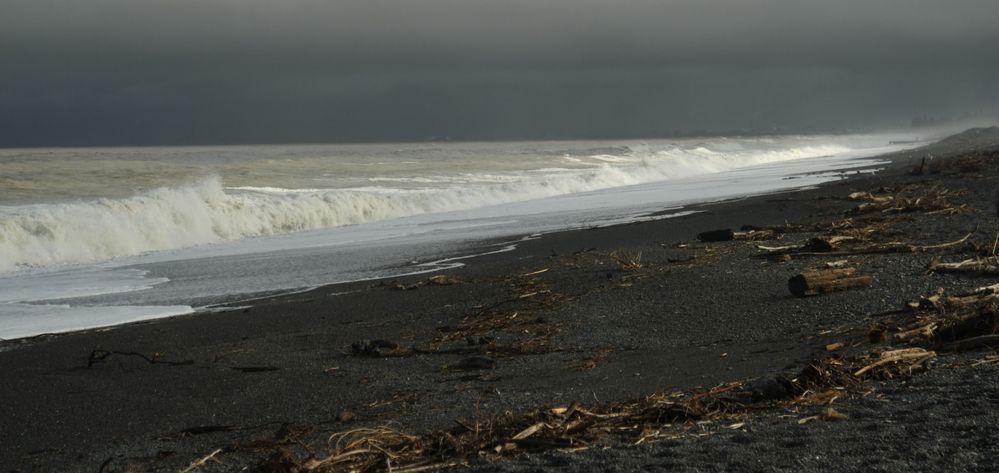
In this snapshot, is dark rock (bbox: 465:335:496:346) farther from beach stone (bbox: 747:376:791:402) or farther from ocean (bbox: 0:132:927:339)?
ocean (bbox: 0:132:927:339)

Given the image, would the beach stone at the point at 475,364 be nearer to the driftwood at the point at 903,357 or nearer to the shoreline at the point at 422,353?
the shoreline at the point at 422,353

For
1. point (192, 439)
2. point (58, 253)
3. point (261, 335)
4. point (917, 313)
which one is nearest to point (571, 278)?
point (261, 335)

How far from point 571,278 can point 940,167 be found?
55.6 ft

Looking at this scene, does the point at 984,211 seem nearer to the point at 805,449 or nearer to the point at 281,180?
the point at 805,449

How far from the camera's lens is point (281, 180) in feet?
126

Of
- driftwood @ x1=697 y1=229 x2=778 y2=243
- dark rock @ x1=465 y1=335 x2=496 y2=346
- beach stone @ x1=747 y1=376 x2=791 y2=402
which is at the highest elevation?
driftwood @ x1=697 y1=229 x2=778 y2=243

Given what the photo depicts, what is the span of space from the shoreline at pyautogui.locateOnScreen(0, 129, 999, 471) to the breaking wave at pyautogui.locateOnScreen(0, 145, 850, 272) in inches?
369

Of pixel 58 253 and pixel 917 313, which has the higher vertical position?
pixel 58 253

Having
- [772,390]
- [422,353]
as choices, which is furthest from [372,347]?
[772,390]

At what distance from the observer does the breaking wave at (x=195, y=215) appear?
18489 mm

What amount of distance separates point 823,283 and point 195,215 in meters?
17.2

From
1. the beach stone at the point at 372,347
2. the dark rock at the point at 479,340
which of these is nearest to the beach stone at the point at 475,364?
the dark rock at the point at 479,340

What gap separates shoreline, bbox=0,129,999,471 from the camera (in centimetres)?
571

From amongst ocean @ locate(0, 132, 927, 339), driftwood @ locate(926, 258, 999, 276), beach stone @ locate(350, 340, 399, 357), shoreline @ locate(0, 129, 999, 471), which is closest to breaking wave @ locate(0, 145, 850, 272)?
ocean @ locate(0, 132, 927, 339)
